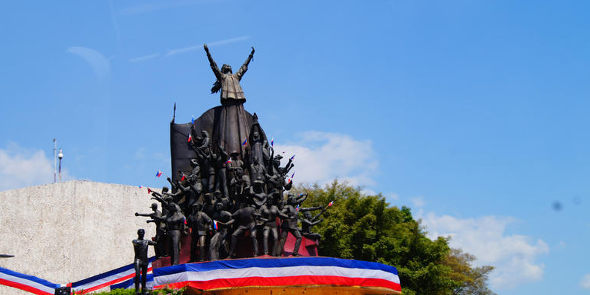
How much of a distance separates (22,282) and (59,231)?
16.1m

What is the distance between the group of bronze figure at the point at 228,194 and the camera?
69.4 ft

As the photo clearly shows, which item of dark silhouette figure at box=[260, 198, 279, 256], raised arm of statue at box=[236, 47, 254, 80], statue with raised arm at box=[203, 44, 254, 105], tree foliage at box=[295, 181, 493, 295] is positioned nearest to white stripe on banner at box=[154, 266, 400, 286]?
dark silhouette figure at box=[260, 198, 279, 256]

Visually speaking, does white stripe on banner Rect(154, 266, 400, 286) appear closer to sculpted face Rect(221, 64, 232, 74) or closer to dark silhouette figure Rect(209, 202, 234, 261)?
dark silhouette figure Rect(209, 202, 234, 261)

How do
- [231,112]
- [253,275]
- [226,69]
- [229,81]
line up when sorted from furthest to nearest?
1. [226,69]
2. [229,81]
3. [231,112]
4. [253,275]

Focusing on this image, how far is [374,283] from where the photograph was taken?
66.3 feet

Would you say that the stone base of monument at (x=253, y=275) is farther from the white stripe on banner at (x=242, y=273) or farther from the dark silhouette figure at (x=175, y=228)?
the dark silhouette figure at (x=175, y=228)

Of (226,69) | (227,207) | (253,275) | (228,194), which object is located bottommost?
(253,275)

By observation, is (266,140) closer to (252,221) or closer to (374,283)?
(252,221)

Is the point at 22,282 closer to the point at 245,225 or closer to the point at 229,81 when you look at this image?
the point at 245,225

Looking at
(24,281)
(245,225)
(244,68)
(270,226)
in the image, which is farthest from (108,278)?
(244,68)

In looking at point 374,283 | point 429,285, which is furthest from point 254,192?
point 429,285

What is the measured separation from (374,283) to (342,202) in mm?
18199

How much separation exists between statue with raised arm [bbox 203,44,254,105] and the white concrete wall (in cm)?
1610

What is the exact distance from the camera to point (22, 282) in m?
21.4
